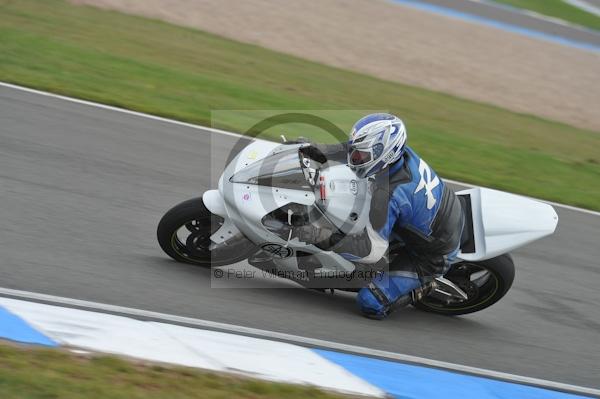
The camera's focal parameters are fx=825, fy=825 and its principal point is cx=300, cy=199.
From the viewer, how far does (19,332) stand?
4770mm

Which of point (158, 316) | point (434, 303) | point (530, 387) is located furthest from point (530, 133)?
point (158, 316)

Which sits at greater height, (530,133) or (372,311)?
(530,133)

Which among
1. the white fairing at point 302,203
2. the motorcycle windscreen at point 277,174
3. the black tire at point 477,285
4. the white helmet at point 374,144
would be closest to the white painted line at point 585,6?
the black tire at point 477,285

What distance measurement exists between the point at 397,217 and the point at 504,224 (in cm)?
Answer: 97

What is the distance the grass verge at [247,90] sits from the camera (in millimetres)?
11242

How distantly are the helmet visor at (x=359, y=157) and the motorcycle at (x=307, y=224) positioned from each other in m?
0.17

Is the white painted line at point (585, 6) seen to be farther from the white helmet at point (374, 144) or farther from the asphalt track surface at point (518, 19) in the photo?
the white helmet at point (374, 144)

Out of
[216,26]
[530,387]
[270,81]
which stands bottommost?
[530,387]

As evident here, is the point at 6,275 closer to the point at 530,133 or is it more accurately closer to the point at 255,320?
the point at 255,320

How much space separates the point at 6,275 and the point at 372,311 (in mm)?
2706

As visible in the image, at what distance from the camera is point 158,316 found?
5574mm

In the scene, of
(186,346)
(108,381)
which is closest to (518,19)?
(186,346)

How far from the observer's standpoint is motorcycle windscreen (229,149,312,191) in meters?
5.95

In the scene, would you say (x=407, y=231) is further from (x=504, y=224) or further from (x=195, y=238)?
(x=195, y=238)
